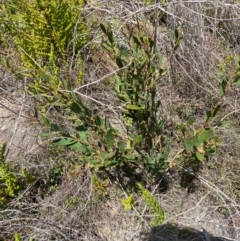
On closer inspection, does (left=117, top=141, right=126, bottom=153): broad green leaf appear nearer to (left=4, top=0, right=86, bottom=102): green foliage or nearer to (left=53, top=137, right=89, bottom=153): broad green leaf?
(left=53, top=137, right=89, bottom=153): broad green leaf

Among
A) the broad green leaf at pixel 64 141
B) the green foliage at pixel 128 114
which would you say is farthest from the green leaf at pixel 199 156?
the broad green leaf at pixel 64 141

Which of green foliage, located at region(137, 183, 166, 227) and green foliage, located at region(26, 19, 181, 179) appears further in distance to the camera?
green foliage, located at region(137, 183, 166, 227)

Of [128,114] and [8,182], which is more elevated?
[128,114]

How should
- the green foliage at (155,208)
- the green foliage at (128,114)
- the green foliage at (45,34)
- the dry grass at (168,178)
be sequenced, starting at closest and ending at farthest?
1. the green foliage at (128,114)
2. the green foliage at (155,208)
3. the dry grass at (168,178)
4. the green foliage at (45,34)

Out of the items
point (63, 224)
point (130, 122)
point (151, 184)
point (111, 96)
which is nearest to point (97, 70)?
point (111, 96)

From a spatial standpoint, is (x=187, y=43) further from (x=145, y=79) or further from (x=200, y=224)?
(x=200, y=224)

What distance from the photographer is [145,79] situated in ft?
4.80

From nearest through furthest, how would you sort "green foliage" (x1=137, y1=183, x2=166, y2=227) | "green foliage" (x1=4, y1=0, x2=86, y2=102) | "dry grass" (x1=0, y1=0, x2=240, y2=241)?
"green foliage" (x1=137, y1=183, x2=166, y2=227) → "dry grass" (x1=0, y1=0, x2=240, y2=241) → "green foliage" (x1=4, y1=0, x2=86, y2=102)

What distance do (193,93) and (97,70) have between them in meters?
0.62

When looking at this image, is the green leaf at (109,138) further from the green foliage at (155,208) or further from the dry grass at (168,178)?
the green foliage at (155,208)

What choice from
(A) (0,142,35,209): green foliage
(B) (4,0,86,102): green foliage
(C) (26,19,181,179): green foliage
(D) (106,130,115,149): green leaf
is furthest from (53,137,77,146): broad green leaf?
(B) (4,0,86,102): green foliage

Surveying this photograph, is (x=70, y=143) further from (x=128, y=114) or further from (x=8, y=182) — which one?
(x=8, y=182)

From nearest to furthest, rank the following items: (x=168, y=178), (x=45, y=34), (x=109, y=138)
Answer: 1. (x=109, y=138)
2. (x=168, y=178)
3. (x=45, y=34)

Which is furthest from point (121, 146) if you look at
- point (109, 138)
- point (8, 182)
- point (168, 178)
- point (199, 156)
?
point (8, 182)
